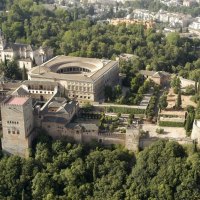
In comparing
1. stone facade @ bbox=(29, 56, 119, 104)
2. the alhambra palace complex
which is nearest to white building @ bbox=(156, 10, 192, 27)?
stone facade @ bbox=(29, 56, 119, 104)

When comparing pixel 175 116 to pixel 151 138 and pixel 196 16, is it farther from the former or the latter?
pixel 196 16

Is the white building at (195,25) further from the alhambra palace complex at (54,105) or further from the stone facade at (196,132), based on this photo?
the stone facade at (196,132)

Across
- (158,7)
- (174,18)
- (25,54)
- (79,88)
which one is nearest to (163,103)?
(79,88)

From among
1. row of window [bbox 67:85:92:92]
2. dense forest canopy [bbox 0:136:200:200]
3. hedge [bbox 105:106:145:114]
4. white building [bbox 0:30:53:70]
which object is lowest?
dense forest canopy [bbox 0:136:200:200]

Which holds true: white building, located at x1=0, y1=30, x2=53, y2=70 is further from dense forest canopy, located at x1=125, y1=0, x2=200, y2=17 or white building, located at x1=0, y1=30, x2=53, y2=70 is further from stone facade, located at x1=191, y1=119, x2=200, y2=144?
dense forest canopy, located at x1=125, y1=0, x2=200, y2=17

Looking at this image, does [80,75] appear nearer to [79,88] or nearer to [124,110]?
[79,88]
